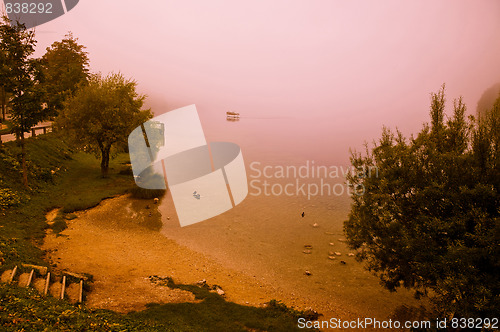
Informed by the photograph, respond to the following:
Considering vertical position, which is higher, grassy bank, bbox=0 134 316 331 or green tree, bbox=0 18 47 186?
green tree, bbox=0 18 47 186

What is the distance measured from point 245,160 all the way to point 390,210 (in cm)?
5952

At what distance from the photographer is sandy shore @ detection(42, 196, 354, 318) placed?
18.3 metres

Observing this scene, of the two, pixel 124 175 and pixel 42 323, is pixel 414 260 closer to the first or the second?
pixel 42 323

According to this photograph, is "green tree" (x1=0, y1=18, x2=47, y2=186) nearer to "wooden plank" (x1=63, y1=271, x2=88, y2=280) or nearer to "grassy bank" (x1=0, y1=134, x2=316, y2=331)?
"grassy bank" (x1=0, y1=134, x2=316, y2=331)

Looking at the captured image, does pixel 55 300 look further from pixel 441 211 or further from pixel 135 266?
pixel 441 211

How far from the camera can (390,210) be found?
55.5 feet

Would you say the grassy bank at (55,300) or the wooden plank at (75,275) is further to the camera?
the wooden plank at (75,275)

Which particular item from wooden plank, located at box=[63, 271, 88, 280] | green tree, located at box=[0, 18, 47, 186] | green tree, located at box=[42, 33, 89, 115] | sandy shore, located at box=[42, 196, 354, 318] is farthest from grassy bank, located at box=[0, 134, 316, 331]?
green tree, located at box=[42, 33, 89, 115]

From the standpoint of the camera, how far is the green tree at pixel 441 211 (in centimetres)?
1266

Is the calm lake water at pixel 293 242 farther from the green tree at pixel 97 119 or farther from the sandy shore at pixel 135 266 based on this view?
the green tree at pixel 97 119

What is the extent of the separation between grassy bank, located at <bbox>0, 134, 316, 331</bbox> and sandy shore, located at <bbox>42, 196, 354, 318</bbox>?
1.29 m

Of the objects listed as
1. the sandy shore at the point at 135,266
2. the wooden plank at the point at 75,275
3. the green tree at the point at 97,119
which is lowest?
the sandy shore at the point at 135,266

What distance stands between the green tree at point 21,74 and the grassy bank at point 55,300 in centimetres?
432

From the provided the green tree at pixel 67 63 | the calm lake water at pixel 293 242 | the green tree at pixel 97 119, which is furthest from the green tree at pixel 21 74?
the green tree at pixel 67 63
